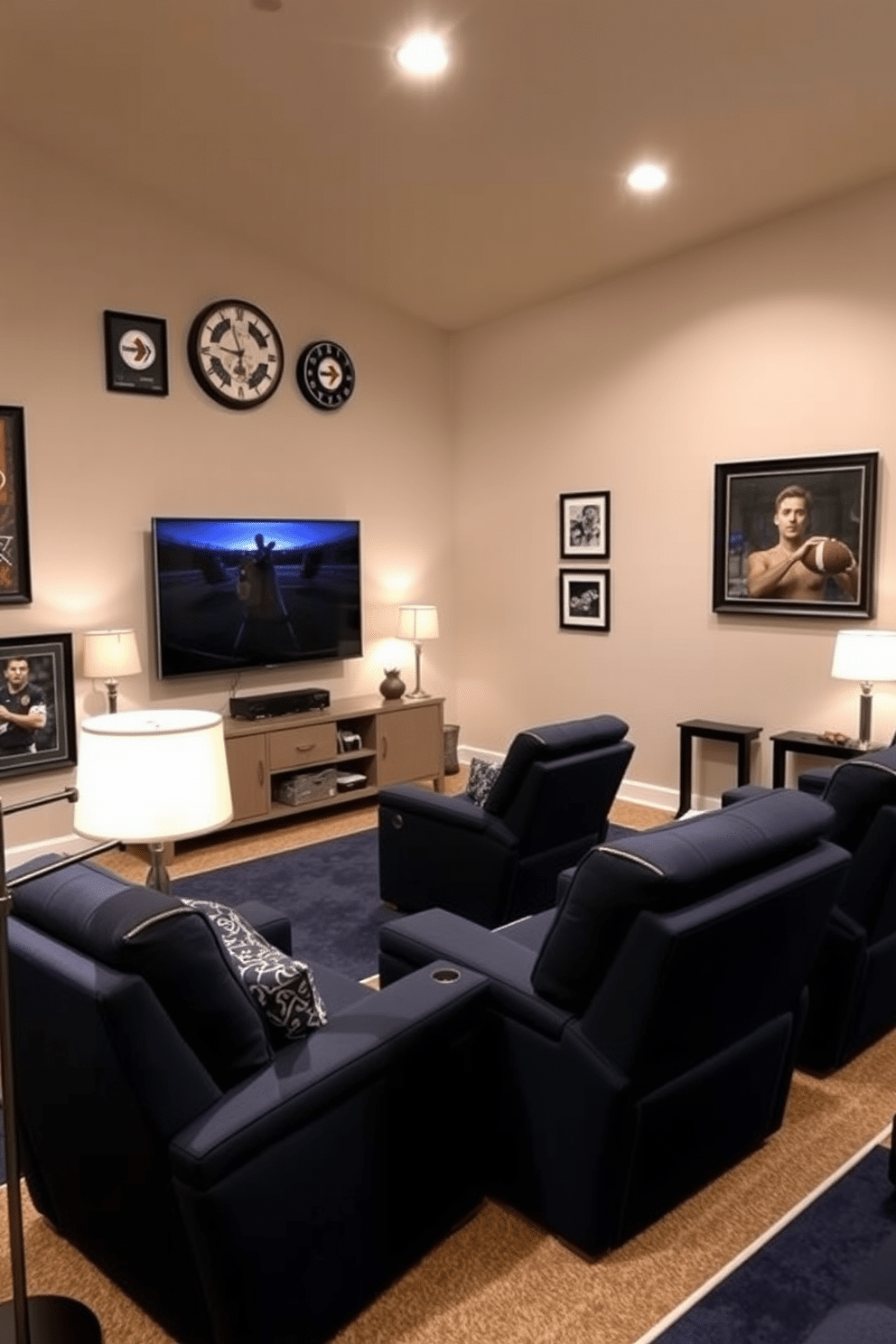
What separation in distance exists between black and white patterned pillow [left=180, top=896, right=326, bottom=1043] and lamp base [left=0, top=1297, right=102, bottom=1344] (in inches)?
25.4

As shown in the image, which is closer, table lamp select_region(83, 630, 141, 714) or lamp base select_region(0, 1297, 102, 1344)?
lamp base select_region(0, 1297, 102, 1344)

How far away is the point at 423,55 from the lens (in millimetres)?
3699

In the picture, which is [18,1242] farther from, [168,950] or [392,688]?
[392,688]

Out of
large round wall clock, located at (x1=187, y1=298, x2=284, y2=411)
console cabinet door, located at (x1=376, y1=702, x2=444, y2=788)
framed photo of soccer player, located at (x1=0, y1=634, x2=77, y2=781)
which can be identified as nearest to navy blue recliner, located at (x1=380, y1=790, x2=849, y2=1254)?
framed photo of soccer player, located at (x1=0, y1=634, x2=77, y2=781)

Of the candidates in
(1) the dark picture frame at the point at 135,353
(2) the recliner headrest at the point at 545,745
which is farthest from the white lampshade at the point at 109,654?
(2) the recliner headrest at the point at 545,745

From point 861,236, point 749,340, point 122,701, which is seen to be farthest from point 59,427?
point 861,236

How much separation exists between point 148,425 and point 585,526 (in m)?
2.60

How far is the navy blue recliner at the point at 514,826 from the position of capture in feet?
11.9

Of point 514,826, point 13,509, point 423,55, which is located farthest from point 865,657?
point 13,509

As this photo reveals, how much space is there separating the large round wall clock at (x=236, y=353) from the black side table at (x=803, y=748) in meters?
3.46

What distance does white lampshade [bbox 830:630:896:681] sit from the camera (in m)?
4.31

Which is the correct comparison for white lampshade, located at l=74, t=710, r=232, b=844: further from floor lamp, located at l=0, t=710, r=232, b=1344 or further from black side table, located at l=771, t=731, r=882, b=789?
black side table, located at l=771, t=731, r=882, b=789

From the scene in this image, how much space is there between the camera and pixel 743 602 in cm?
521

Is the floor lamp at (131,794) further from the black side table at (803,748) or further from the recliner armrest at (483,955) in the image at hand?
the black side table at (803,748)
